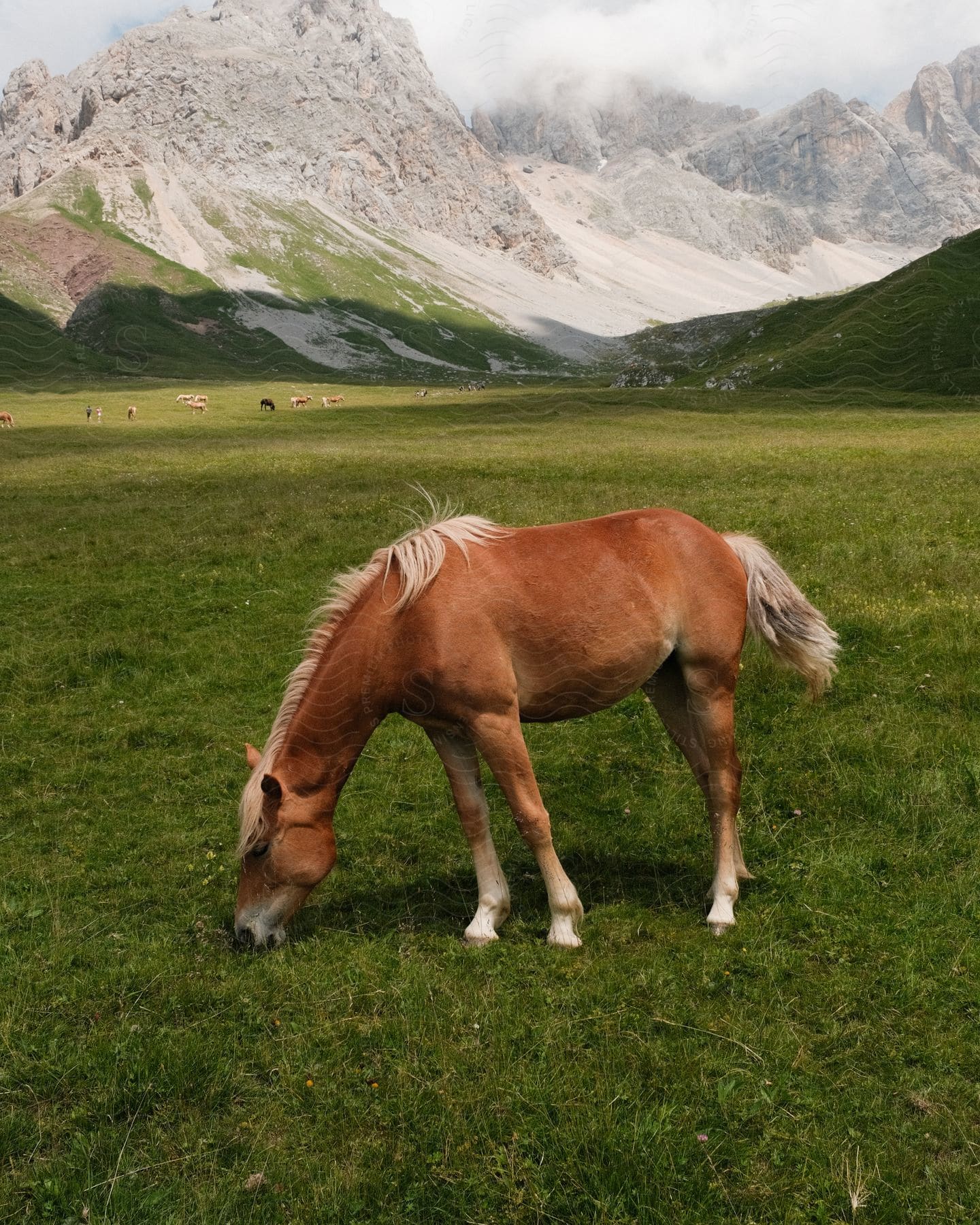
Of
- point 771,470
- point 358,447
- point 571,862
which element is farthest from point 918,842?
point 358,447

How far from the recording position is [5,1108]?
18.1 ft

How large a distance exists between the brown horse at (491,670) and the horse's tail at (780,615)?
39 centimetres

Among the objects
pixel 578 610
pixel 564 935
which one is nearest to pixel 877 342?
pixel 578 610

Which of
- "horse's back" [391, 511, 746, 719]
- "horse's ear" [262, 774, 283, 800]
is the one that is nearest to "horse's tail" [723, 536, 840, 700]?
"horse's back" [391, 511, 746, 719]

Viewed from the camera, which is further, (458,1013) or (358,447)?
(358,447)

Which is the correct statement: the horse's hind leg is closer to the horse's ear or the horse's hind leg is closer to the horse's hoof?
the horse's hoof

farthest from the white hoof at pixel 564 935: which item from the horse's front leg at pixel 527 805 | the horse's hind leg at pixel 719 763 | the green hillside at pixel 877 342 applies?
the green hillside at pixel 877 342

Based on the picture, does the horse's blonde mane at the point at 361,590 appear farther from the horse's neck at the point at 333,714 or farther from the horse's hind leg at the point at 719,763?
the horse's hind leg at the point at 719,763

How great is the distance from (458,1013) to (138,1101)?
7.19 feet

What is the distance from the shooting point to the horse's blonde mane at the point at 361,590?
690 centimetres

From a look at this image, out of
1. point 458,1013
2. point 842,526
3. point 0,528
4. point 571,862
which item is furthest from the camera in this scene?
point 0,528

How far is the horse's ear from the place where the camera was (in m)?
6.66

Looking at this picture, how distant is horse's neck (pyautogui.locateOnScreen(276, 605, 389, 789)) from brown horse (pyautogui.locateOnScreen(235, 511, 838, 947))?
13 mm

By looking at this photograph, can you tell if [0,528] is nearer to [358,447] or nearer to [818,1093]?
[358,447]
